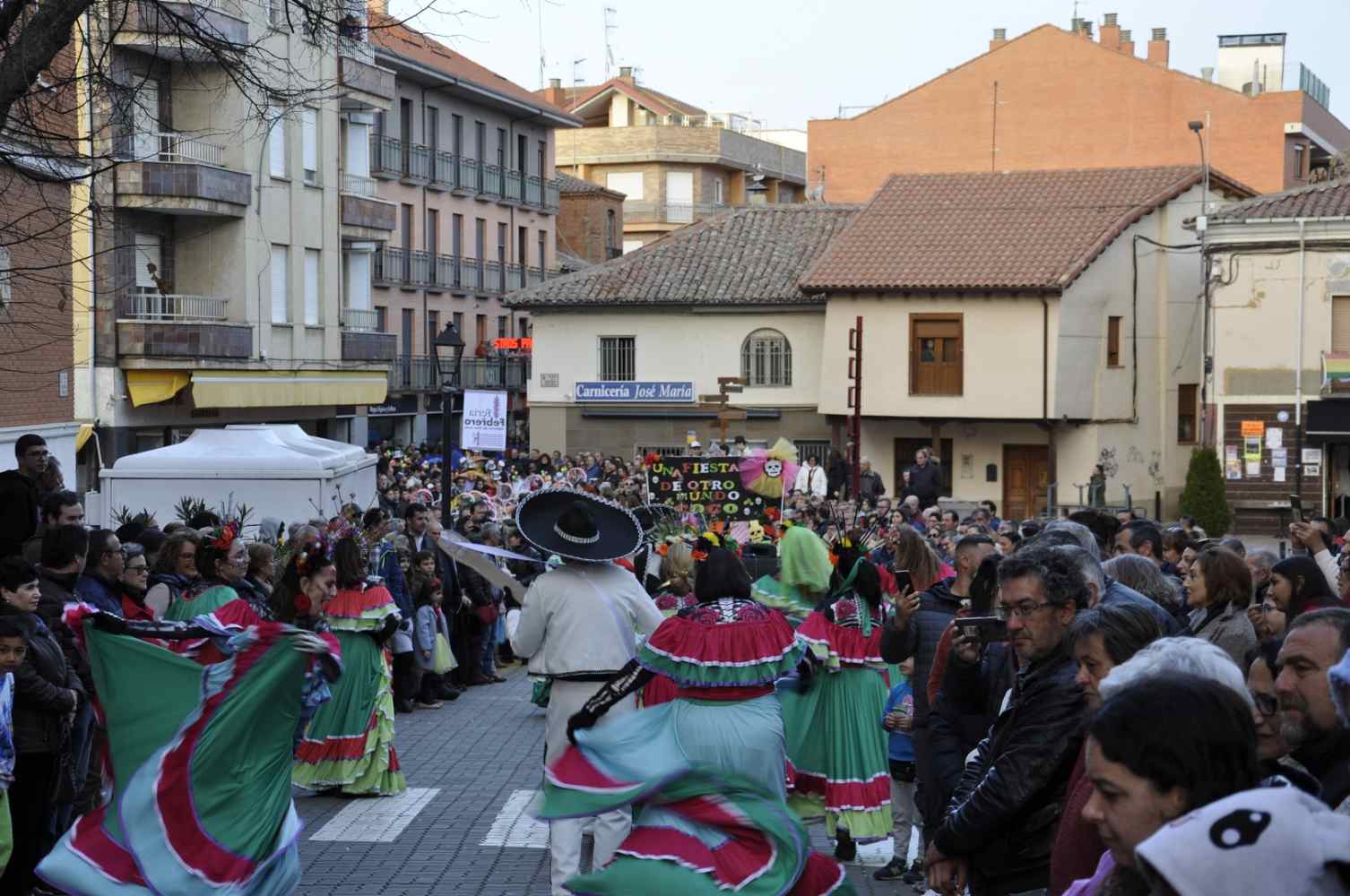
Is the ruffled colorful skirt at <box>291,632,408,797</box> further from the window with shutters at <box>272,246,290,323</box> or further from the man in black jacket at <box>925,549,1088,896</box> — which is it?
the window with shutters at <box>272,246,290,323</box>

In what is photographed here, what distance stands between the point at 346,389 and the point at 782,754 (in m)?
36.4

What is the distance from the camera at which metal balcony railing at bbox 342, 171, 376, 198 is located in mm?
43125

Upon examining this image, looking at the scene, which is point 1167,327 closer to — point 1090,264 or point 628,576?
point 1090,264

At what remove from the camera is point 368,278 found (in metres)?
45.1

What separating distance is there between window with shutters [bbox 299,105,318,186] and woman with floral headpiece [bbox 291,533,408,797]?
3000cm

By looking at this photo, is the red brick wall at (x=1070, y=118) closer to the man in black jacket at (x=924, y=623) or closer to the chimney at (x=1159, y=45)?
the chimney at (x=1159, y=45)

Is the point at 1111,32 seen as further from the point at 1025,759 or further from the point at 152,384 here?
the point at 1025,759

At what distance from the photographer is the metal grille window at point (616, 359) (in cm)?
4666

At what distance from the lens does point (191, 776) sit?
8.03 meters

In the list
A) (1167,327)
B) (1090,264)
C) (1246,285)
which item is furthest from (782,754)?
(1167,327)

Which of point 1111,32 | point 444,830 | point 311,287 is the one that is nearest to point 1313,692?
point 444,830

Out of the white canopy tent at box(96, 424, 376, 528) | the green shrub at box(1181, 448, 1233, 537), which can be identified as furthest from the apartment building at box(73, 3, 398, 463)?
the green shrub at box(1181, 448, 1233, 537)

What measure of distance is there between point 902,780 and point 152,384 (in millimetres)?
28658

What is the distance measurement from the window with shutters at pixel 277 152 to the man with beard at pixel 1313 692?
36288mm
